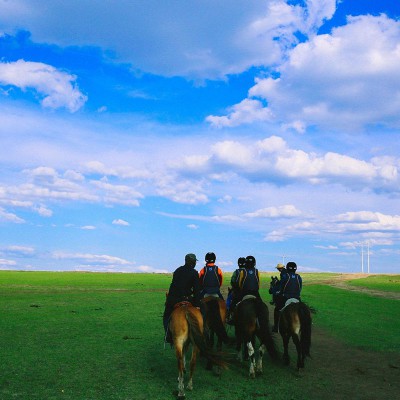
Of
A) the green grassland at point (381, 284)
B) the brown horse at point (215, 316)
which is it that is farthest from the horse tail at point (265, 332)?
the green grassland at point (381, 284)

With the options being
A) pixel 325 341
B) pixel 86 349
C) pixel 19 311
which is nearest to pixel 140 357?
pixel 86 349

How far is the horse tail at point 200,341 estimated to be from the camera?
9.62m

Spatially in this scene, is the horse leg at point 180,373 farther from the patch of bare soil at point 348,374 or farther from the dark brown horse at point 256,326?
the patch of bare soil at point 348,374

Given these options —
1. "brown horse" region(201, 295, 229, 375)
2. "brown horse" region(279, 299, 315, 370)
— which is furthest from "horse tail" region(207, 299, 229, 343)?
"brown horse" region(279, 299, 315, 370)

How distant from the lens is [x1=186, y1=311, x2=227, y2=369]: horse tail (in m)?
9.62

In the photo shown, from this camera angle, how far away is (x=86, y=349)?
1384cm

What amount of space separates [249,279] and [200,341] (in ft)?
11.0

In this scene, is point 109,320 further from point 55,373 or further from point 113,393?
point 113,393

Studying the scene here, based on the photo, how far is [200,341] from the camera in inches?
380

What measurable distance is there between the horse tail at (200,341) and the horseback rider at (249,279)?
118 inches

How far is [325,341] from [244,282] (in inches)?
253

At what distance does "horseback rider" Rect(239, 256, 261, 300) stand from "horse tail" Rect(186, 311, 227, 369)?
9.86 ft

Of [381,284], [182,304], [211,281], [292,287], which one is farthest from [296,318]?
[381,284]

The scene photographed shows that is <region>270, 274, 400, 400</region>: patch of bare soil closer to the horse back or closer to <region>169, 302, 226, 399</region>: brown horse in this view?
the horse back
